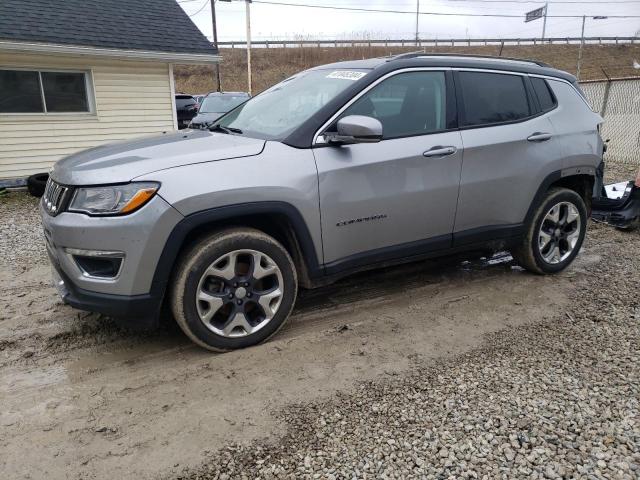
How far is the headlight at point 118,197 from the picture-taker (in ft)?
9.37

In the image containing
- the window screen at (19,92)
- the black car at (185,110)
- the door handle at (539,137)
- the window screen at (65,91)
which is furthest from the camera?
the black car at (185,110)

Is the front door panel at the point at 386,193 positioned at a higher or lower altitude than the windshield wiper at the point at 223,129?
lower

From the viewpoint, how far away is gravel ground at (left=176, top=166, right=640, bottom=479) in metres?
2.30

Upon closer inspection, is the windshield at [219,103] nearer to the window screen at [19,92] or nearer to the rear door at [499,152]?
the window screen at [19,92]

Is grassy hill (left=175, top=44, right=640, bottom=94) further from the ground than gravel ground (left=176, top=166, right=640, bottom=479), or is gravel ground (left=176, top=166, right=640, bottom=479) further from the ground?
grassy hill (left=175, top=44, right=640, bottom=94)

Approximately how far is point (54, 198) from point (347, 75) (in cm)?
222

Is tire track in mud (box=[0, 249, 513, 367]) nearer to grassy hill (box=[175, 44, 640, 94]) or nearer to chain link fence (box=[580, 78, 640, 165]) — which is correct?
chain link fence (box=[580, 78, 640, 165])

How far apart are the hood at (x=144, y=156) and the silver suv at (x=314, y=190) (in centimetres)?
1

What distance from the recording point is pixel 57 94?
32.4 feet

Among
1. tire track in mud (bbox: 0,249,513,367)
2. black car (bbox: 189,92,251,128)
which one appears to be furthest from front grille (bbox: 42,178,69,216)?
black car (bbox: 189,92,251,128)

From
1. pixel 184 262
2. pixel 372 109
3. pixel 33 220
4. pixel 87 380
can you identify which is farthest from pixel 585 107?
pixel 33 220

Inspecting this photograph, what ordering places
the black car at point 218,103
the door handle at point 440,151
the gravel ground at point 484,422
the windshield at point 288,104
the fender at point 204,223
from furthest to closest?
the black car at point 218,103
the door handle at point 440,151
the windshield at point 288,104
the fender at point 204,223
the gravel ground at point 484,422

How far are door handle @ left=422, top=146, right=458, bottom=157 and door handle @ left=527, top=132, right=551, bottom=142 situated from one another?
86 cm

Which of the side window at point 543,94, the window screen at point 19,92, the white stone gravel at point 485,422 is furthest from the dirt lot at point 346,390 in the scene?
the window screen at point 19,92
